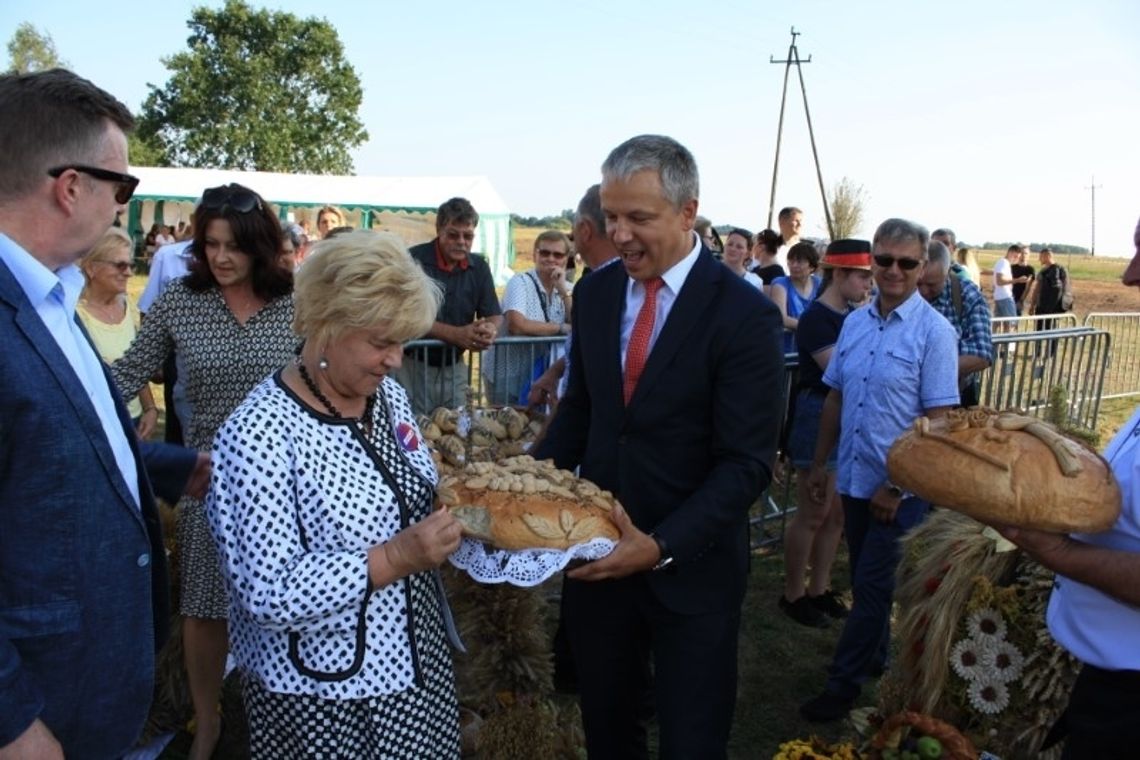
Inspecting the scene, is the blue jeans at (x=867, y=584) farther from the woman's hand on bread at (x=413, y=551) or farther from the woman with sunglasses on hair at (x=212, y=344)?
the woman with sunglasses on hair at (x=212, y=344)

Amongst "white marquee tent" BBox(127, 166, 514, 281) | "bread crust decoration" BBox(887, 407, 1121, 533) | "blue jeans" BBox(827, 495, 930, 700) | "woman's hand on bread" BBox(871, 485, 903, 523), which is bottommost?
"blue jeans" BBox(827, 495, 930, 700)

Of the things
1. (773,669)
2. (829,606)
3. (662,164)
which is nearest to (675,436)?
(662,164)

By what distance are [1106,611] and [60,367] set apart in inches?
94.7

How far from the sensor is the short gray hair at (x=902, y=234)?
438 cm

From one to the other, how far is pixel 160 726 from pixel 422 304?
287cm

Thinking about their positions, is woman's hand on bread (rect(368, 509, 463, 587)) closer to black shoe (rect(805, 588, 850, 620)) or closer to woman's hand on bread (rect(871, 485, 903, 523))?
woman's hand on bread (rect(871, 485, 903, 523))

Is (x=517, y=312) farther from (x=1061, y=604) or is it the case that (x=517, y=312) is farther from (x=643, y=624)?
(x=1061, y=604)

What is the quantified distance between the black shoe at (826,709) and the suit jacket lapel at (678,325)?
2.59 m

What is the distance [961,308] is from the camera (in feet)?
20.7

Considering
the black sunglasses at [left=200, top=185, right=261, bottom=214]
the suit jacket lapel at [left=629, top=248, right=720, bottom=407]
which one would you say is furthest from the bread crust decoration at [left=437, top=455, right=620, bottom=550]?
the black sunglasses at [left=200, top=185, right=261, bottom=214]

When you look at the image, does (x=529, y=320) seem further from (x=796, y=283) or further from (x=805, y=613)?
(x=796, y=283)

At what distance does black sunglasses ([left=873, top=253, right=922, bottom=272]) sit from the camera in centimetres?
434

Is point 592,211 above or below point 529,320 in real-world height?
above

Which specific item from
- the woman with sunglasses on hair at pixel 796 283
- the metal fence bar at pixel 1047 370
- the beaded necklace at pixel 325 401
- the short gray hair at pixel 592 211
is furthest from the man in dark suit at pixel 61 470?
the woman with sunglasses on hair at pixel 796 283
